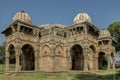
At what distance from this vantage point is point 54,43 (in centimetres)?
3681

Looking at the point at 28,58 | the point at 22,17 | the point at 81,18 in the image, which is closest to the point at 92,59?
the point at 81,18

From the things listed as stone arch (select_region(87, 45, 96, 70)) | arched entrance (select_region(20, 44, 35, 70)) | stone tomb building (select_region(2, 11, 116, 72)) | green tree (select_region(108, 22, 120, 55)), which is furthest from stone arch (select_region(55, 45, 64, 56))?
green tree (select_region(108, 22, 120, 55))

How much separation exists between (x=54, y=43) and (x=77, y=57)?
617cm

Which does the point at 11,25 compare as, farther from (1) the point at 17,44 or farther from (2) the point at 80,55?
(2) the point at 80,55

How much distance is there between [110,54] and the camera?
47.4 metres

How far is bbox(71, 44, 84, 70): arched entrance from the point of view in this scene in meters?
40.0

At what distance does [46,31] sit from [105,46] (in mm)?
14973

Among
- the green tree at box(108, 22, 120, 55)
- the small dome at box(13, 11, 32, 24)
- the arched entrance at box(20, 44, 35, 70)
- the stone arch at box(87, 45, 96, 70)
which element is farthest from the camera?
the green tree at box(108, 22, 120, 55)

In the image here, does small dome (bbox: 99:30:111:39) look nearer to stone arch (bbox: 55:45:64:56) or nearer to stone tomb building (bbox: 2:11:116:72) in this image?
stone tomb building (bbox: 2:11:116:72)

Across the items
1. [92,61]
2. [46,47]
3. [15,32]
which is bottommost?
[92,61]

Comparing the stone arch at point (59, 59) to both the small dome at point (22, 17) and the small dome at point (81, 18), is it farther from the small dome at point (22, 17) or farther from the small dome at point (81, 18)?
the small dome at point (22, 17)

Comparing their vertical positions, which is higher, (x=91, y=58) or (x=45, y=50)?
(x=45, y=50)

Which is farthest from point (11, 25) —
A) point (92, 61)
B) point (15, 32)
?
point (92, 61)

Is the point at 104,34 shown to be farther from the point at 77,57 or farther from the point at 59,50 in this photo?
the point at 59,50
